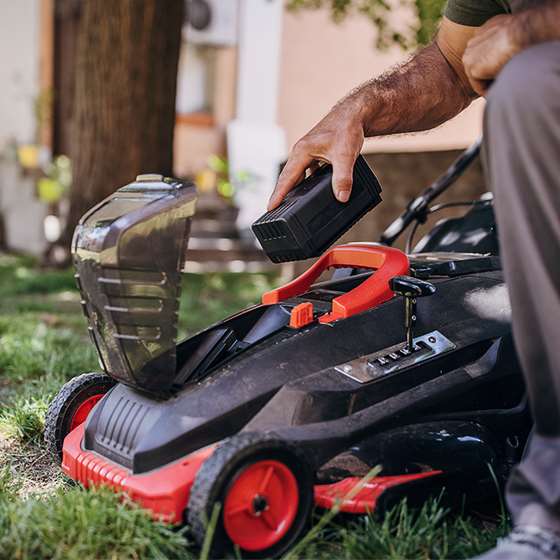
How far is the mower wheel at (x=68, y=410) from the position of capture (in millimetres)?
2043

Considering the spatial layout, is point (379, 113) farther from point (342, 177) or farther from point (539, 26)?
point (539, 26)

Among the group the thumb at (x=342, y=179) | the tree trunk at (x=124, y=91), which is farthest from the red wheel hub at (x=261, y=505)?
the tree trunk at (x=124, y=91)

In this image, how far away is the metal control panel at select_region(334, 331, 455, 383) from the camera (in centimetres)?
180

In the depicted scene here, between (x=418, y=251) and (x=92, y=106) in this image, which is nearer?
(x=418, y=251)

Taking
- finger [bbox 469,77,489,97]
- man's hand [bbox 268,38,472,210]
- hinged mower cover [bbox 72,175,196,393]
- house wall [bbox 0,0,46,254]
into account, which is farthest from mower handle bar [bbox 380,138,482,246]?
house wall [bbox 0,0,46,254]

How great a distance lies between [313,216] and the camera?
1.92 metres

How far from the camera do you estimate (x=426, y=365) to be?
6.11 feet

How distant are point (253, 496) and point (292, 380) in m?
0.26

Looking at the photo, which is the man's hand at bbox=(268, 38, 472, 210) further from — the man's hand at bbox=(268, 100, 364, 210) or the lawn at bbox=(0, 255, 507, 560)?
the lawn at bbox=(0, 255, 507, 560)

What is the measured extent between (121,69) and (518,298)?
15.5 ft

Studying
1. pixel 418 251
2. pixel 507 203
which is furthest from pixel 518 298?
pixel 418 251

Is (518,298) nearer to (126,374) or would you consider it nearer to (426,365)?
(426,365)

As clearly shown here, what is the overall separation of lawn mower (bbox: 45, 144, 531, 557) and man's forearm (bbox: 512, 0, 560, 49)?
52 centimetres

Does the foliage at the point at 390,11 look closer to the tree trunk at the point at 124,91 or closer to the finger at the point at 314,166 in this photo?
the tree trunk at the point at 124,91
